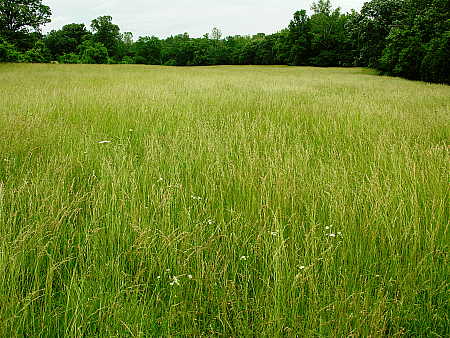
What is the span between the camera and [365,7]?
30.0m

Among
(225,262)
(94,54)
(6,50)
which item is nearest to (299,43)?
(94,54)

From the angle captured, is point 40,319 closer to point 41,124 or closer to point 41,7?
point 41,124

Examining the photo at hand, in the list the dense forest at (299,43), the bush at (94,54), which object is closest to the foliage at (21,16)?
the dense forest at (299,43)

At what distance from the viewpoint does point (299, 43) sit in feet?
190

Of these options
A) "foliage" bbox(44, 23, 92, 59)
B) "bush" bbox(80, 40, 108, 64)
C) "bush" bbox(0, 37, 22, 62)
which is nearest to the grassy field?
"bush" bbox(0, 37, 22, 62)

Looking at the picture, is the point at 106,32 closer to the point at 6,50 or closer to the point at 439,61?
the point at 6,50

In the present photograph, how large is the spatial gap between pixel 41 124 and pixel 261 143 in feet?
10.6

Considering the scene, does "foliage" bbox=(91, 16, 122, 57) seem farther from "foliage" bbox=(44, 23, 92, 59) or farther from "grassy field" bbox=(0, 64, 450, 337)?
"grassy field" bbox=(0, 64, 450, 337)

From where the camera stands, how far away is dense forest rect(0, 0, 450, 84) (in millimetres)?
24156

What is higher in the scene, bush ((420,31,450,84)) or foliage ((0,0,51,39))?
foliage ((0,0,51,39))

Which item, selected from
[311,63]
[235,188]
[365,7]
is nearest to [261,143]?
[235,188]

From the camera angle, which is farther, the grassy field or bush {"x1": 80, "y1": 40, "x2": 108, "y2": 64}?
bush {"x1": 80, "y1": 40, "x2": 108, "y2": 64}

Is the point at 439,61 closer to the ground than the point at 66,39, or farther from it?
closer to the ground

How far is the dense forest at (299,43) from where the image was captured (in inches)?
951
